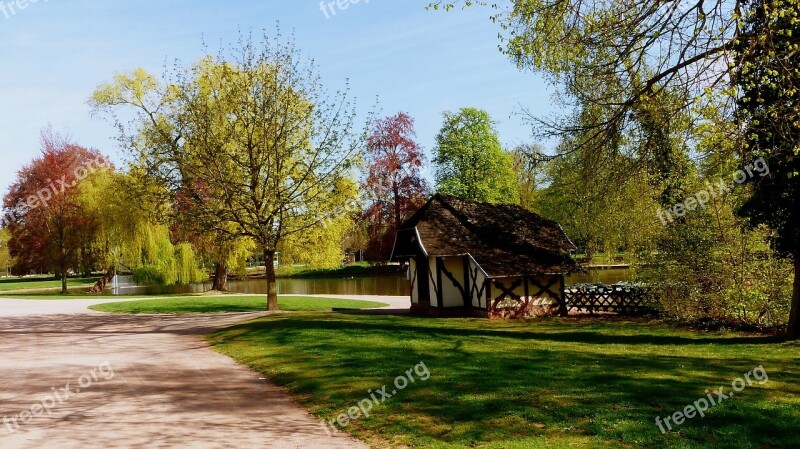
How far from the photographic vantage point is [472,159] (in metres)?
46.5

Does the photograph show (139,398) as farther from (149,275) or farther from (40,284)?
(40,284)

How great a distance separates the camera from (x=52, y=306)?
3125 centimetres

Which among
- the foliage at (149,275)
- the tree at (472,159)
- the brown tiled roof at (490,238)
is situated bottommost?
the foliage at (149,275)

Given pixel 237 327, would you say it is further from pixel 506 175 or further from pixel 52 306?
pixel 506 175

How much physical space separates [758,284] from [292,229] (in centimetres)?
1729

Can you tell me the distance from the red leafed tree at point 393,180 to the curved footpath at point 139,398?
31.6m

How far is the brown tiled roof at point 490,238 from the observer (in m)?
24.2

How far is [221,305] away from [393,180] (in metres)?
23.0

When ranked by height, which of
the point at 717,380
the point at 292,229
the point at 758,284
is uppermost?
the point at 292,229

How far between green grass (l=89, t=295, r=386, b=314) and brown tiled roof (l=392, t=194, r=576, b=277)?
218 inches

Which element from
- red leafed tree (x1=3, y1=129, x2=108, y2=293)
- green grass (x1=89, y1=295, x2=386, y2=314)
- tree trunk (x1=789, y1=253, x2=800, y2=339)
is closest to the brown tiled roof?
green grass (x1=89, y1=295, x2=386, y2=314)

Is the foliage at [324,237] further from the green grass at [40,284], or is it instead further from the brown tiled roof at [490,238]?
the green grass at [40,284]

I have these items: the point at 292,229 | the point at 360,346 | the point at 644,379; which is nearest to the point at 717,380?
the point at 644,379

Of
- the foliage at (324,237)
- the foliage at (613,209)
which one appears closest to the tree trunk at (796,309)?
the foliage at (613,209)
